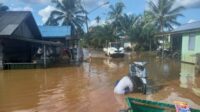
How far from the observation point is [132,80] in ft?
43.7

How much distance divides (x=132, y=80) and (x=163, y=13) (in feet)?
116

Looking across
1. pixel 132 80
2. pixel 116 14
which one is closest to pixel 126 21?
pixel 116 14

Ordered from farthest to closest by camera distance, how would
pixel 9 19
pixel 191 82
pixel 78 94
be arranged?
pixel 9 19 → pixel 191 82 → pixel 78 94

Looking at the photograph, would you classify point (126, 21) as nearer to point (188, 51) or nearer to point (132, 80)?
point (188, 51)

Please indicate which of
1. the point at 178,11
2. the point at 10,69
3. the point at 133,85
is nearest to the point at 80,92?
the point at 133,85

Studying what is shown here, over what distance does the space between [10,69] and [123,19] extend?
37.2 metres

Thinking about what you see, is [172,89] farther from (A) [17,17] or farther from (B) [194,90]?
(A) [17,17]

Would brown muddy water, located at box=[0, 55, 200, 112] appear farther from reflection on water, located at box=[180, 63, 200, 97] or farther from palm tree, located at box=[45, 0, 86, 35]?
palm tree, located at box=[45, 0, 86, 35]

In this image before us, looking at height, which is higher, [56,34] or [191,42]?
[56,34]

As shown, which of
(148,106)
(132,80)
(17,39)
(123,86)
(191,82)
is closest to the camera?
(148,106)

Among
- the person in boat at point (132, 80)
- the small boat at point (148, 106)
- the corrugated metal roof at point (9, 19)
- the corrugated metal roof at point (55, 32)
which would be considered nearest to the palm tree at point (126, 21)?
the corrugated metal roof at point (55, 32)

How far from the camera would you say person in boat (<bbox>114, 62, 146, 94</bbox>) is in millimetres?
12945

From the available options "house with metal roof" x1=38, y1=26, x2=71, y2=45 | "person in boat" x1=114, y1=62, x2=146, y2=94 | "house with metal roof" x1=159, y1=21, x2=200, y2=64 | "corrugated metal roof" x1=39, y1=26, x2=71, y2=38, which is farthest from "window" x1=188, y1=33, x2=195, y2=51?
"corrugated metal roof" x1=39, y1=26, x2=71, y2=38

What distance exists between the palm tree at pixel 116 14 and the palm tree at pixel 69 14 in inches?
432
